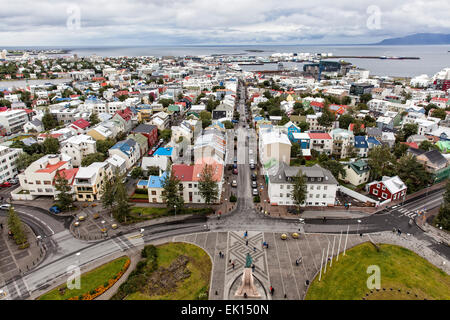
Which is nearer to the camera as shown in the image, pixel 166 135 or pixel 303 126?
pixel 166 135

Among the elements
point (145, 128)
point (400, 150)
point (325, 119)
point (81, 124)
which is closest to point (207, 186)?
point (145, 128)

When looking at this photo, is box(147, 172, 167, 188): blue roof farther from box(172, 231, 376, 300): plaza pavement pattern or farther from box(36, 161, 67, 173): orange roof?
box(36, 161, 67, 173): orange roof

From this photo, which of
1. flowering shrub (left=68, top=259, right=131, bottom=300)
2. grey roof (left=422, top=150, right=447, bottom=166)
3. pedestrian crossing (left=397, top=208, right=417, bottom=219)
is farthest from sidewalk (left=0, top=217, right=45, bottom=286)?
grey roof (left=422, top=150, right=447, bottom=166)

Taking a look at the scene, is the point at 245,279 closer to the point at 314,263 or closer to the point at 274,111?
the point at 314,263

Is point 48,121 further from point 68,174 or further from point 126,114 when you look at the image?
point 68,174
